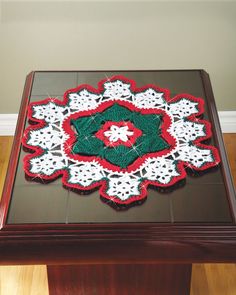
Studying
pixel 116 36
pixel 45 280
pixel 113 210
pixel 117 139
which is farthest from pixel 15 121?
pixel 113 210

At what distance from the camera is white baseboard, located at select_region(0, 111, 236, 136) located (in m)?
2.60

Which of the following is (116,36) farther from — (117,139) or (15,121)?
(117,139)

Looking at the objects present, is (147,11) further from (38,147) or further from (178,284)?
(178,284)

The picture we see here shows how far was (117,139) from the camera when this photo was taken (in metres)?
1.59

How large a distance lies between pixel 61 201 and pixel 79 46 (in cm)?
115

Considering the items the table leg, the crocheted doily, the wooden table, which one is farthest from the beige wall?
the table leg

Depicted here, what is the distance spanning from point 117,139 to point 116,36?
2.97ft

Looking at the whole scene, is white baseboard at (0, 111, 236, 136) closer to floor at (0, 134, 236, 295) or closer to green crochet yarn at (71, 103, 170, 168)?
floor at (0, 134, 236, 295)

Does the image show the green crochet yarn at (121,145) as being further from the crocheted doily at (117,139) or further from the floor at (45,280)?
the floor at (45,280)

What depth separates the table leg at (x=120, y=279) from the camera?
1616 mm

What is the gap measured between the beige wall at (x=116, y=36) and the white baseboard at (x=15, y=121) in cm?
19

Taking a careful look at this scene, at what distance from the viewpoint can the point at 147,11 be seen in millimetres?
2303

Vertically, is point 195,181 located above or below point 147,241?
above

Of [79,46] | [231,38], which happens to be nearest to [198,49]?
[231,38]
